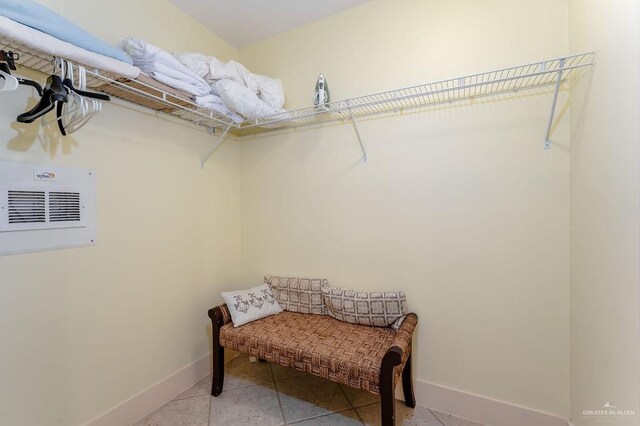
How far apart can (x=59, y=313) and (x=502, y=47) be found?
9.02ft

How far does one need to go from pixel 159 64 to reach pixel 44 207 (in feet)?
2.98

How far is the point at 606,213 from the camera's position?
103cm

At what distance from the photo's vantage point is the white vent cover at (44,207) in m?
1.16

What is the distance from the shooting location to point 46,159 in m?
1.28

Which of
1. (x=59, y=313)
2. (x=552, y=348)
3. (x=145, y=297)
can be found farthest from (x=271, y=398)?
(x=552, y=348)

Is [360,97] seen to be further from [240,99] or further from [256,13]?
[256,13]

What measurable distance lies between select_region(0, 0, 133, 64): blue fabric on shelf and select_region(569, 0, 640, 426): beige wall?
2016 millimetres

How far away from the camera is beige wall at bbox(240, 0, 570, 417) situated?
4.68 feet

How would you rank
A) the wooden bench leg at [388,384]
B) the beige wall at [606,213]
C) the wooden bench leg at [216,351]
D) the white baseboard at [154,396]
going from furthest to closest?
the wooden bench leg at [216,351], the white baseboard at [154,396], the wooden bench leg at [388,384], the beige wall at [606,213]

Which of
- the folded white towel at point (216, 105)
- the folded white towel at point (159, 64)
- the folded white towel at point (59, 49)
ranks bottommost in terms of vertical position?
the folded white towel at point (59, 49)

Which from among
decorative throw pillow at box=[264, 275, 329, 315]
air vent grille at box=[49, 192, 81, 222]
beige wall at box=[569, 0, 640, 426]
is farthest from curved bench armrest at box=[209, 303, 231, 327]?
beige wall at box=[569, 0, 640, 426]

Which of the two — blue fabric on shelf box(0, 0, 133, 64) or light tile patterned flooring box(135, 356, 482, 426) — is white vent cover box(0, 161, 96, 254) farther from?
light tile patterned flooring box(135, 356, 482, 426)

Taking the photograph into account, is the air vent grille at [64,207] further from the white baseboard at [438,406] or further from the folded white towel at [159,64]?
the white baseboard at [438,406]

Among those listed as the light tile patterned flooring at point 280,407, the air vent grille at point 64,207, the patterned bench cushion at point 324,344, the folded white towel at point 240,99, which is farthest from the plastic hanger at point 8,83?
the light tile patterned flooring at point 280,407
